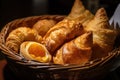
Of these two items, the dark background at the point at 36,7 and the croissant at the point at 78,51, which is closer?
the croissant at the point at 78,51

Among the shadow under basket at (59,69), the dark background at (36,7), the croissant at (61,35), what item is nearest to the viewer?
the shadow under basket at (59,69)

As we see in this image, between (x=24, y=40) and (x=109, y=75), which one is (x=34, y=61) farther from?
(x=109, y=75)

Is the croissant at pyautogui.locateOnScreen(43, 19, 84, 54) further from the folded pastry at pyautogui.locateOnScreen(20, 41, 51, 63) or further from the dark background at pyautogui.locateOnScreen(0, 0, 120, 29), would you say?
the dark background at pyautogui.locateOnScreen(0, 0, 120, 29)

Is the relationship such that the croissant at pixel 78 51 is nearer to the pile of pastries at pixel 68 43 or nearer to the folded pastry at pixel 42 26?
the pile of pastries at pixel 68 43

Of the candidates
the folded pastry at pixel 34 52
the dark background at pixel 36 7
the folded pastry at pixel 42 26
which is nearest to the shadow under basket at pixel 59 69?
the folded pastry at pixel 34 52

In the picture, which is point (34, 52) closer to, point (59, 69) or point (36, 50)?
point (36, 50)

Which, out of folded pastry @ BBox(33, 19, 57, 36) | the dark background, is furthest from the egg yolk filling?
the dark background

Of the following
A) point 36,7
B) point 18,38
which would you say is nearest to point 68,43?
point 18,38

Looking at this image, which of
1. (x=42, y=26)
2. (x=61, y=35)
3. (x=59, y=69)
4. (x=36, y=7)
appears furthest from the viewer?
(x=36, y=7)
